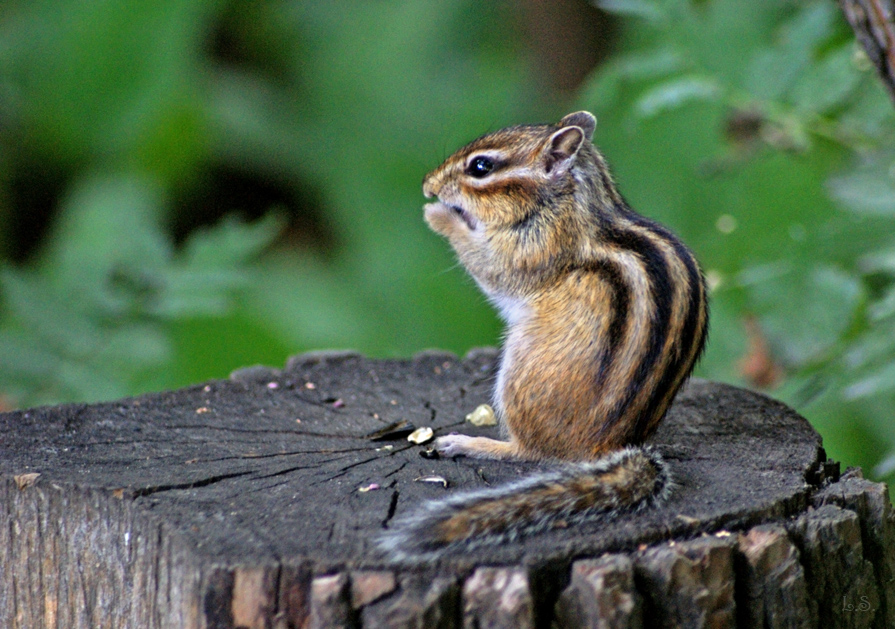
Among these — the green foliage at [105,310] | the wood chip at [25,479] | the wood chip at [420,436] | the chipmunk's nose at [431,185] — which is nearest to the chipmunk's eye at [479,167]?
the chipmunk's nose at [431,185]

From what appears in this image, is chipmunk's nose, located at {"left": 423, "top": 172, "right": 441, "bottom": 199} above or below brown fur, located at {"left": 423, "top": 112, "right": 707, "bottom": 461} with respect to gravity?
above

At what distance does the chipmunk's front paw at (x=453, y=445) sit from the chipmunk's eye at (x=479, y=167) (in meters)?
0.68

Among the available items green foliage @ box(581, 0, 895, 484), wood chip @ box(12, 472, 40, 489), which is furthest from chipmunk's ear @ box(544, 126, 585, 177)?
wood chip @ box(12, 472, 40, 489)

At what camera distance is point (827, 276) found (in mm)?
2707

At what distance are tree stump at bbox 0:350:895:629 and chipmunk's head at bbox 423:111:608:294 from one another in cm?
37

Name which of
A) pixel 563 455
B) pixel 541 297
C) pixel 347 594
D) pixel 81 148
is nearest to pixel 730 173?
pixel 541 297

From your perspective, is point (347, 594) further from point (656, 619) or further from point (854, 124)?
point (854, 124)

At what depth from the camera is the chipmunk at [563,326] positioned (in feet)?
5.57

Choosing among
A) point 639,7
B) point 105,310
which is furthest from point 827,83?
point 105,310

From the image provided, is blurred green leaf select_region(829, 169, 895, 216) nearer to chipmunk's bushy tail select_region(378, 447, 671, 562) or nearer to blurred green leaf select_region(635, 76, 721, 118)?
blurred green leaf select_region(635, 76, 721, 118)

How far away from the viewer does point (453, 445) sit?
210 centimetres

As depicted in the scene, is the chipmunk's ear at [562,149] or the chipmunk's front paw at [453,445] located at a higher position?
the chipmunk's ear at [562,149]

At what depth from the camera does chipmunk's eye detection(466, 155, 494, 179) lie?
2.50 metres

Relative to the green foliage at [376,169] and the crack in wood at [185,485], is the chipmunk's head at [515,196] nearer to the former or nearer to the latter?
A: the green foliage at [376,169]
